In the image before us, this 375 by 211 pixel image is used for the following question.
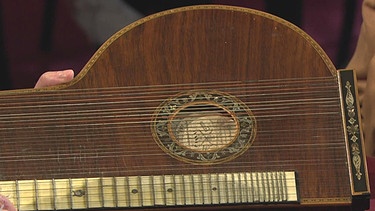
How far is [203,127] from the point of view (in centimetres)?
109

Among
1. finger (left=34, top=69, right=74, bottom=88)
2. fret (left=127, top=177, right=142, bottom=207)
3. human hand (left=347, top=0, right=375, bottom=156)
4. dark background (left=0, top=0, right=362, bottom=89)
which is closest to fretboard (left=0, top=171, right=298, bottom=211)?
fret (left=127, top=177, right=142, bottom=207)

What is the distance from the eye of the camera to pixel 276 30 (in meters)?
1.10

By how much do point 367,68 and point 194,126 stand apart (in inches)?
26.1

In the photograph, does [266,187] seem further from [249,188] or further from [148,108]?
[148,108]

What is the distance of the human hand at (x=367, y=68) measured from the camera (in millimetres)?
1552

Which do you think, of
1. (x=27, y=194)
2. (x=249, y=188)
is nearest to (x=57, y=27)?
(x=27, y=194)

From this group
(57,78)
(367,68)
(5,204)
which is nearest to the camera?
(5,204)

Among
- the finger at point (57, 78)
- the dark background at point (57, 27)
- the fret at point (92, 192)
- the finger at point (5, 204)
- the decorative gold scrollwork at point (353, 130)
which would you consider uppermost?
the dark background at point (57, 27)

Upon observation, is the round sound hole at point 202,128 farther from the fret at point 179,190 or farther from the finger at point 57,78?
the finger at point 57,78

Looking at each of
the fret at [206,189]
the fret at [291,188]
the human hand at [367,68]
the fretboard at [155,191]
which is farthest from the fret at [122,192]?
the human hand at [367,68]

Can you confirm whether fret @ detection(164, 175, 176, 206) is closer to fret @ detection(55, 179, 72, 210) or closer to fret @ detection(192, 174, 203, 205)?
fret @ detection(192, 174, 203, 205)

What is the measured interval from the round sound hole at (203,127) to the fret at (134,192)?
0.06 meters

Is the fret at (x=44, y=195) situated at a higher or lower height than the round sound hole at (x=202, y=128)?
lower

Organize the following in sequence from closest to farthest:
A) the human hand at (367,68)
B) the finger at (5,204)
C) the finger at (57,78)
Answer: the finger at (5,204) → the finger at (57,78) → the human hand at (367,68)
